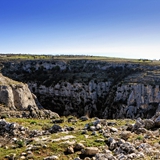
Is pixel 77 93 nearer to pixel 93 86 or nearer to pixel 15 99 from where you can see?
pixel 93 86

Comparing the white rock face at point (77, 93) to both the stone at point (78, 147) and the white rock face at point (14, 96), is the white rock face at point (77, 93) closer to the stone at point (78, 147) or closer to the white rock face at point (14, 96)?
the white rock face at point (14, 96)

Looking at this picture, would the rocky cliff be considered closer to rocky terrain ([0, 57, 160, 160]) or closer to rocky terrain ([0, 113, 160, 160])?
rocky terrain ([0, 57, 160, 160])

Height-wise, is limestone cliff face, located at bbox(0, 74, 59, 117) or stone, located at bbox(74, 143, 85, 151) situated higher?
stone, located at bbox(74, 143, 85, 151)


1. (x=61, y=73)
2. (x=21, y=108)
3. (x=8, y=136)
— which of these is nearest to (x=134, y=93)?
(x=61, y=73)

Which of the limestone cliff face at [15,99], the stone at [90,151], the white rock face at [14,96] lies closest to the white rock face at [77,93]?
the white rock face at [14,96]

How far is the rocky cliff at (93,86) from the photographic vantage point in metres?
63.3

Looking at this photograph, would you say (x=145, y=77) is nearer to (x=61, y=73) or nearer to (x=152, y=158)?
(x=61, y=73)

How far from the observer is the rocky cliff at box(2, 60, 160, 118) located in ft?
208

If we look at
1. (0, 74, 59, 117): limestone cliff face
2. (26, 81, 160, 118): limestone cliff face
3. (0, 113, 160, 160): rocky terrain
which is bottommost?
(26, 81, 160, 118): limestone cliff face

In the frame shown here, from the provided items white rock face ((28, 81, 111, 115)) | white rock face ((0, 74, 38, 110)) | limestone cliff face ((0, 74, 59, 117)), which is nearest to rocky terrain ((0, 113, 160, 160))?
limestone cliff face ((0, 74, 59, 117))

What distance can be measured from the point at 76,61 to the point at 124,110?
1612 inches

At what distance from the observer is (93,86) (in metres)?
75.4

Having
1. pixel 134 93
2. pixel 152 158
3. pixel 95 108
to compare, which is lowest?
pixel 95 108

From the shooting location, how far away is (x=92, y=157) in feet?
35.6
